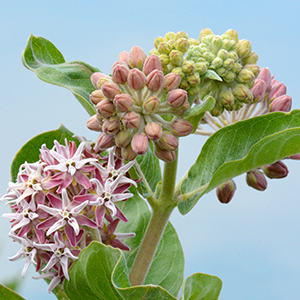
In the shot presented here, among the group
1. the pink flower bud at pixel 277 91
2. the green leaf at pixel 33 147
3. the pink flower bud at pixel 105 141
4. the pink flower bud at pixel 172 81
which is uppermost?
the pink flower bud at pixel 277 91

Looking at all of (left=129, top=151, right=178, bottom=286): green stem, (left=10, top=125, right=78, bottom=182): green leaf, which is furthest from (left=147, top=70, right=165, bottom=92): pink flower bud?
(left=10, top=125, right=78, bottom=182): green leaf

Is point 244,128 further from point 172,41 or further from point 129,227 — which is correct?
point 129,227

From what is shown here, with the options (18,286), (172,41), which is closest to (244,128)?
(172,41)

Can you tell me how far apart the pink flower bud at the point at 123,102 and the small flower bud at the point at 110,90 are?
3cm

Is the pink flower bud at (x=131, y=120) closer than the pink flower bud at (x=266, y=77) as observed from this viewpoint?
Yes

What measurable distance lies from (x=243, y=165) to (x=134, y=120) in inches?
17.6

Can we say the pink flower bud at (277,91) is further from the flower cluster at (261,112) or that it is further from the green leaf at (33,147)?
the green leaf at (33,147)

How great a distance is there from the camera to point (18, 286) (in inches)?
91.7

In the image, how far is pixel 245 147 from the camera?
1681 mm

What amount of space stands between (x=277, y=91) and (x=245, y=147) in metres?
0.48

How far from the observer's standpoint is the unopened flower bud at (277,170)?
1.96 m

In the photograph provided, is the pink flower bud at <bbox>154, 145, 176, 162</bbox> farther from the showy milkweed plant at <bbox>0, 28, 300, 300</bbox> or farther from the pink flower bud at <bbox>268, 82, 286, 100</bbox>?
the pink flower bud at <bbox>268, 82, 286, 100</bbox>

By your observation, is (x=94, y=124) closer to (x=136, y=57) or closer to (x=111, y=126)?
(x=111, y=126)

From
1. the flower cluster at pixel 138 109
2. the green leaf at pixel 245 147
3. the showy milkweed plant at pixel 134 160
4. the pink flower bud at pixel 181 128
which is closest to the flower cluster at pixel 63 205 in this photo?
the showy milkweed plant at pixel 134 160
